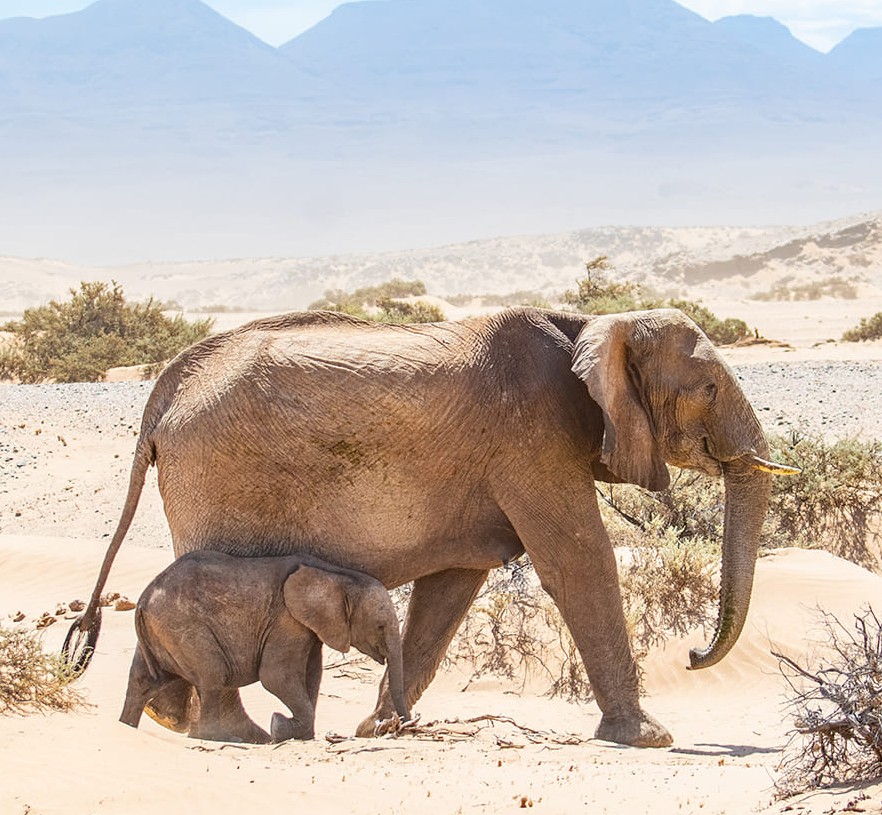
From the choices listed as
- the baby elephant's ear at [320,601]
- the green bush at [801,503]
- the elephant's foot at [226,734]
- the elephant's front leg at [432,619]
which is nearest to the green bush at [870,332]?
the green bush at [801,503]

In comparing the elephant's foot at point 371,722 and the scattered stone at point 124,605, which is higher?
the elephant's foot at point 371,722

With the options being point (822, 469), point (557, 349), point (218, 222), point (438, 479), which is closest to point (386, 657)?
point (438, 479)

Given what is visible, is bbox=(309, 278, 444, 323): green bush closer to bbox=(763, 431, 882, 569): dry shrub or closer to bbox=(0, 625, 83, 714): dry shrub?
bbox=(763, 431, 882, 569): dry shrub

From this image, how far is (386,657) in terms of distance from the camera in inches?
308

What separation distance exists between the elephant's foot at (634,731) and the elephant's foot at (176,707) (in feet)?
7.79

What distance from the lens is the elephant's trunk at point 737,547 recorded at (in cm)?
789

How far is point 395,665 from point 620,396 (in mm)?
1955

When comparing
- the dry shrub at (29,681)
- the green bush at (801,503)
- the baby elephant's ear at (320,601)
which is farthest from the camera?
the green bush at (801,503)

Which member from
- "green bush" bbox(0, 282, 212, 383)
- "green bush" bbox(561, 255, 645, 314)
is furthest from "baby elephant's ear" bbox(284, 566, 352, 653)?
"green bush" bbox(561, 255, 645, 314)

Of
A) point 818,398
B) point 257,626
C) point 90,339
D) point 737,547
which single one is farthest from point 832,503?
point 90,339

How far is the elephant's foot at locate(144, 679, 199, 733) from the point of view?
7.97 meters

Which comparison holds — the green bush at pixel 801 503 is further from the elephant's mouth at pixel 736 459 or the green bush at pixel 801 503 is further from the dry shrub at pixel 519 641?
the elephant's mouth at pixel 736 459

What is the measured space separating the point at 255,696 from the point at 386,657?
2291 mm

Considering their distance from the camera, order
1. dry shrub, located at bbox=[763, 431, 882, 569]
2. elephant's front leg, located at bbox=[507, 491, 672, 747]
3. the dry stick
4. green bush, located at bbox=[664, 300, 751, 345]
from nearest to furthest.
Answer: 1. the dry stick
2. elephant's front leg, located at bbox=[507, 491, 672, 747]
3. dry shrub, located at bbox=[763, 431, 882, 569]
4. green bush, located at bbox=[664, 300, 751, 345]
